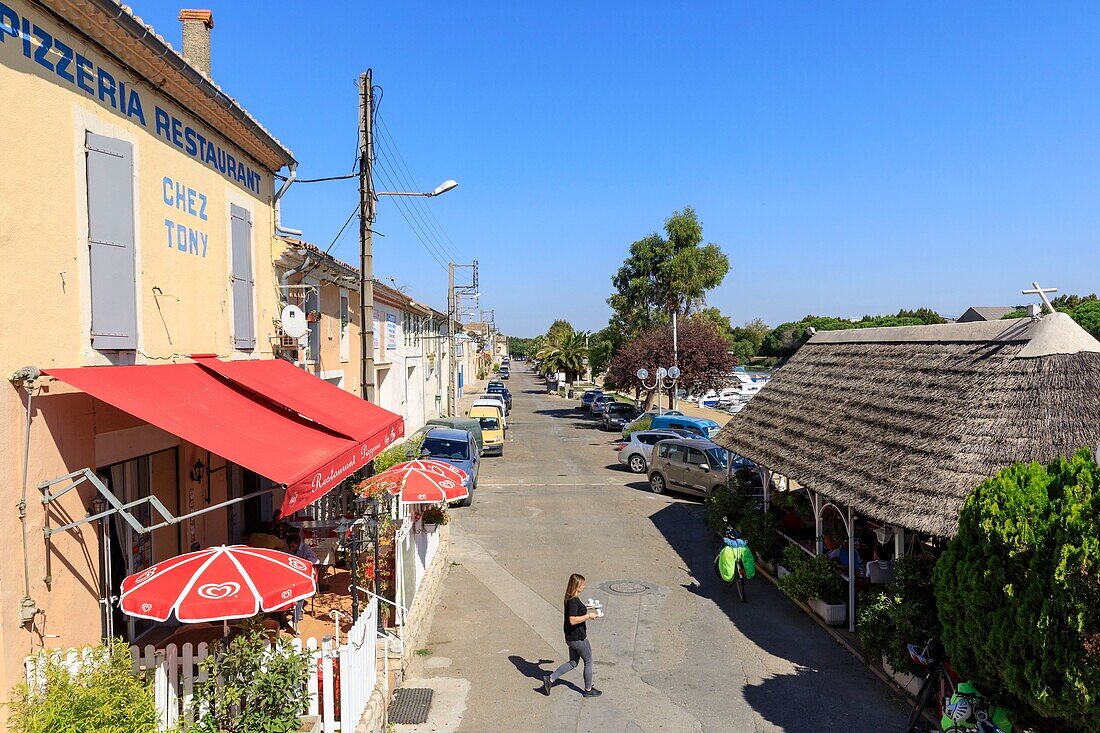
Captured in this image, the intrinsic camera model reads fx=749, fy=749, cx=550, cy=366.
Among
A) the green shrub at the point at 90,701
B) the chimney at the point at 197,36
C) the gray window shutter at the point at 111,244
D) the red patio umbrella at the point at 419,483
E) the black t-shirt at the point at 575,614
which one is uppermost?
the chimney at the point at 197,36

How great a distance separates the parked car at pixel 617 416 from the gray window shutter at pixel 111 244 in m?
33.3

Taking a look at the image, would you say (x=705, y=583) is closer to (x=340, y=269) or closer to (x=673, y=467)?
(x=673, y=467)

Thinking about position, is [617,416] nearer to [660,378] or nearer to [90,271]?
[660,378]

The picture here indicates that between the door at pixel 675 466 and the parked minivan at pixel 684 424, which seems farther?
the parked minivan at pixel 684 424

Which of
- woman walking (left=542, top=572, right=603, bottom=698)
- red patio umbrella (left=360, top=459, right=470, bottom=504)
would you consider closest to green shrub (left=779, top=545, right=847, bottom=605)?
woman walking (left=542, top=572, right=603, bottom=698)

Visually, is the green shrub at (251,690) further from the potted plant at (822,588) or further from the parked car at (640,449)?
the parked car at (640,449)

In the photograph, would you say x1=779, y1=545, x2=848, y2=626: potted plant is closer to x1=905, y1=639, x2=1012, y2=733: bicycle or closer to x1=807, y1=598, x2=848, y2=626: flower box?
x1=807, y1=598, x2=848, y2=626: flower box

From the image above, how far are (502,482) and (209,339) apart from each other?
1480cm

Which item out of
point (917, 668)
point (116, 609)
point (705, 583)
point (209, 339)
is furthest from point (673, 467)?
point (116, 609)

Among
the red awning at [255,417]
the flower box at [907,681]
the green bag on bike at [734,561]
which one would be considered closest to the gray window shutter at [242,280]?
the red awning at [255,417]

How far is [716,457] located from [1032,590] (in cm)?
1458

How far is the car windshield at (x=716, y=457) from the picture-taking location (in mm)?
20688

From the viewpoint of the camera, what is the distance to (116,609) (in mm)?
7914

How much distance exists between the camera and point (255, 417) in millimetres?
8547
